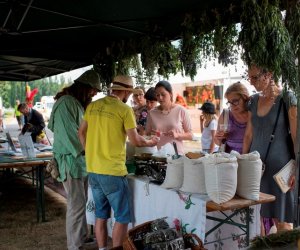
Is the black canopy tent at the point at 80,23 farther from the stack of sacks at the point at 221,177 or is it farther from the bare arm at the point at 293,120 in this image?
the stack of sacks at the point at 221,177

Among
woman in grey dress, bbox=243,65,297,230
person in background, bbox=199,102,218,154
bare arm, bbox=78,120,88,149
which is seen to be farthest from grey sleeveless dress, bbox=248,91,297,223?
person in background, bbox=199,102,218,154

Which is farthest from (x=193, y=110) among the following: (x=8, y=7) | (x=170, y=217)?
(x=170, y=217)

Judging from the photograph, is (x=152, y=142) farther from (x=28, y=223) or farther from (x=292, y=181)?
(x=28, y=223)

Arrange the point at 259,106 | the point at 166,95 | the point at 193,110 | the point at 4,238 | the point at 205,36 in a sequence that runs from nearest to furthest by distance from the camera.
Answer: the point at 259,106
the point at 205,36
the point at 166,95
the point at 4,238
the point at 193,110

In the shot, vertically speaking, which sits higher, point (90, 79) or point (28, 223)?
point (90, 79)

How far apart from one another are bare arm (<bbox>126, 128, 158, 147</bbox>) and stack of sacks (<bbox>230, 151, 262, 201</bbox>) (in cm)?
80

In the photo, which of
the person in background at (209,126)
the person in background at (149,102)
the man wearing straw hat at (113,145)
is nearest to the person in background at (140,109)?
the person in background at (149,102)

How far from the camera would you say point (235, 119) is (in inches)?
109

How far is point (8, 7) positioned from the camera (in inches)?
131

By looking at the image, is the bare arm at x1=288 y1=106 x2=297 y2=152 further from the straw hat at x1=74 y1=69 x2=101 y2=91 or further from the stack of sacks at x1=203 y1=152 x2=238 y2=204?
the straw hat at x1=74 y1=69 x2=101 y2=91

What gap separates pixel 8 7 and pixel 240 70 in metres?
2.33

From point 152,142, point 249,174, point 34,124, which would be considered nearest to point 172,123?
point 152,142

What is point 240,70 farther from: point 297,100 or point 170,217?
point 170,217

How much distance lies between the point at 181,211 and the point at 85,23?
2.23m
